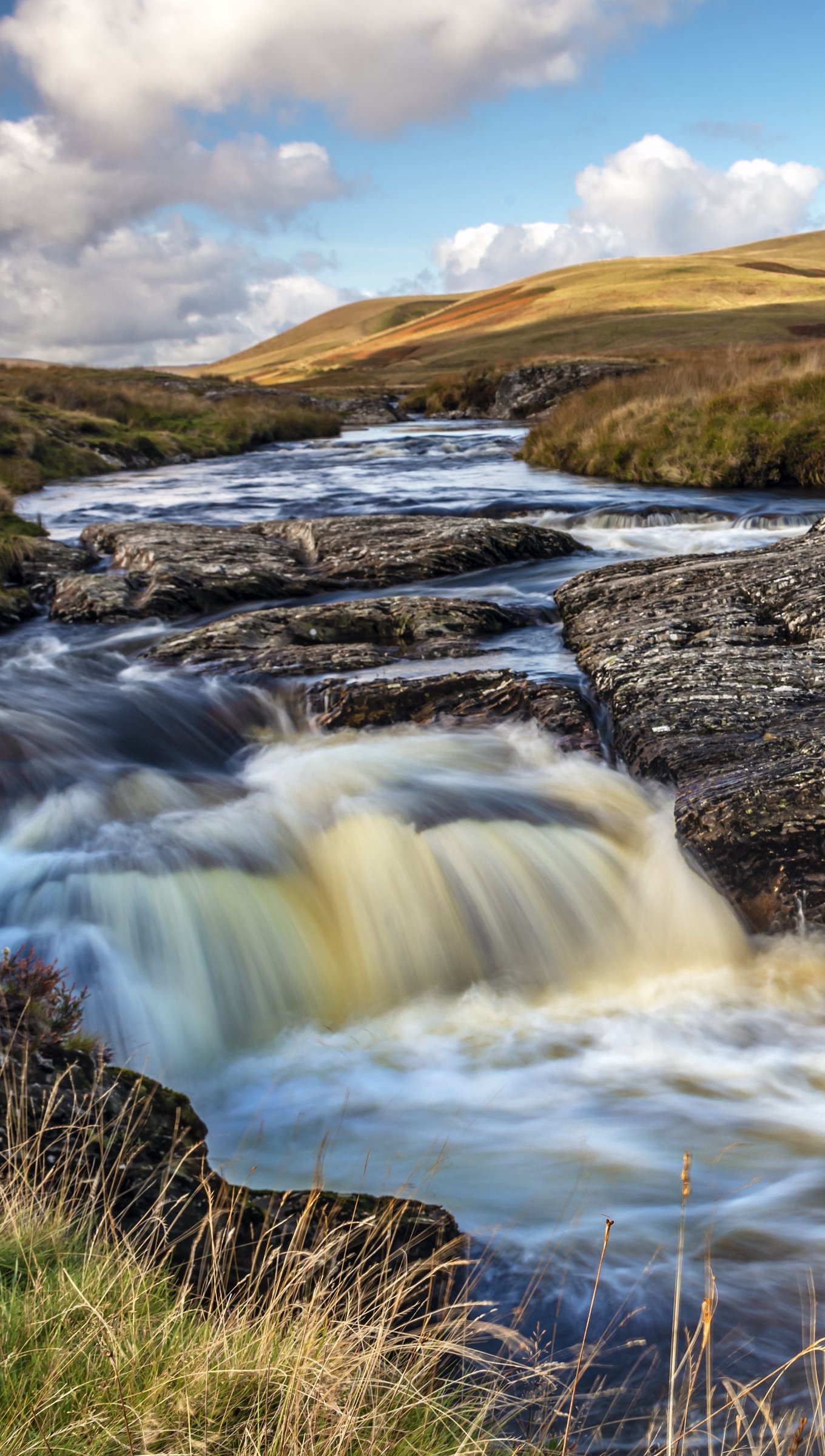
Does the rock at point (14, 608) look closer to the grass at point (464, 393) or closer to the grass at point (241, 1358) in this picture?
the grass at point (241, 1358)

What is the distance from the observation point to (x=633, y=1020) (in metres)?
6.16

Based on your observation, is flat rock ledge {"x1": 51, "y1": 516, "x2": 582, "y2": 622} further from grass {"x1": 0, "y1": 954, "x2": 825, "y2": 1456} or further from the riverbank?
grass {"x1": 0, "y1": 954, "x2": 825, "y2": 1456}

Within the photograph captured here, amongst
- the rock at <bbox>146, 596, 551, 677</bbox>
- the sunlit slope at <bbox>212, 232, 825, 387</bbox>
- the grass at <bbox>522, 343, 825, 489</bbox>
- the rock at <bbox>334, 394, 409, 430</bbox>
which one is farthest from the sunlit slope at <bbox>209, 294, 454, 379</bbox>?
the rock at <bbox>146, 596, 551, 677</bbox>

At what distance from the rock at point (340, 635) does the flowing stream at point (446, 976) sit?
1.96 feet

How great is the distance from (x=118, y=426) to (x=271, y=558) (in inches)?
870

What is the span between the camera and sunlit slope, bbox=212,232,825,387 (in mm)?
62844

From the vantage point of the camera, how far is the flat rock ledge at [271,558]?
44.5 ft

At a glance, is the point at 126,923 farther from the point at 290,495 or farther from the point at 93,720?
the point at 290,495

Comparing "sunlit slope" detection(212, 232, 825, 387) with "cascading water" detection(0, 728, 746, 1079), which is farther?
"sunlit slope" detection(212, 232, 825, 387)

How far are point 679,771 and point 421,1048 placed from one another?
315 cm

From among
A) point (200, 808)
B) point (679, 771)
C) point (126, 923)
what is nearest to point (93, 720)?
point (200, 808)

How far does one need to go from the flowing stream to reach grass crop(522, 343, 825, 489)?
11837mm

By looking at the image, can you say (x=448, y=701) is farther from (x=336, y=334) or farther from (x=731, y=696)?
(x=336, y=334)

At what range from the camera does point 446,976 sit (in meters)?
6.70
